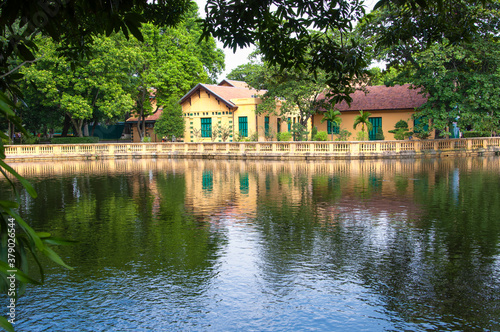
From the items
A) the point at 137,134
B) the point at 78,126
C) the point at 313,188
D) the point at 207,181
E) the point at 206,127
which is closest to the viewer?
the point at 313,188

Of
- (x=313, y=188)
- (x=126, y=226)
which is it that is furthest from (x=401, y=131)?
(x=126, y=226)

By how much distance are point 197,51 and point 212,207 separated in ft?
155

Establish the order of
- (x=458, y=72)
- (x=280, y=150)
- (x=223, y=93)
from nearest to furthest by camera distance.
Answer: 1. (x=458, y=72)
2. (x=280, y=150)
3. (x=223, y=93)

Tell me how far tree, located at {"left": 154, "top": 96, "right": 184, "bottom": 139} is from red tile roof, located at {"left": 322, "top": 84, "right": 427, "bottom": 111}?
16449mm

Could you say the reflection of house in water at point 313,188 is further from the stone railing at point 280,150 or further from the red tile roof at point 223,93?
the red tile roof at point 223,93

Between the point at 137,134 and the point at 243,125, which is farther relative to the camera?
the point at 137,134

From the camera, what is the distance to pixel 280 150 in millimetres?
37688

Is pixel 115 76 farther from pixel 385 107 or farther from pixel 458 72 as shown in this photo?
pixel 458 72

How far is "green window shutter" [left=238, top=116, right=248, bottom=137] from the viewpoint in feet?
159

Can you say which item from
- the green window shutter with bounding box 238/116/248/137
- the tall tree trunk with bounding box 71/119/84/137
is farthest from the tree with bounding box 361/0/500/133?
the tall tree trunk with bounding box 71/119/84/137

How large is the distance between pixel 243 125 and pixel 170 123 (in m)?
7.71

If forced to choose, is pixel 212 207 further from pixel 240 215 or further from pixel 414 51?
pixel 414 51

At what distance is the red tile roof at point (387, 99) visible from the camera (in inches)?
1781

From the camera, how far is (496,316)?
6191 millimetres
